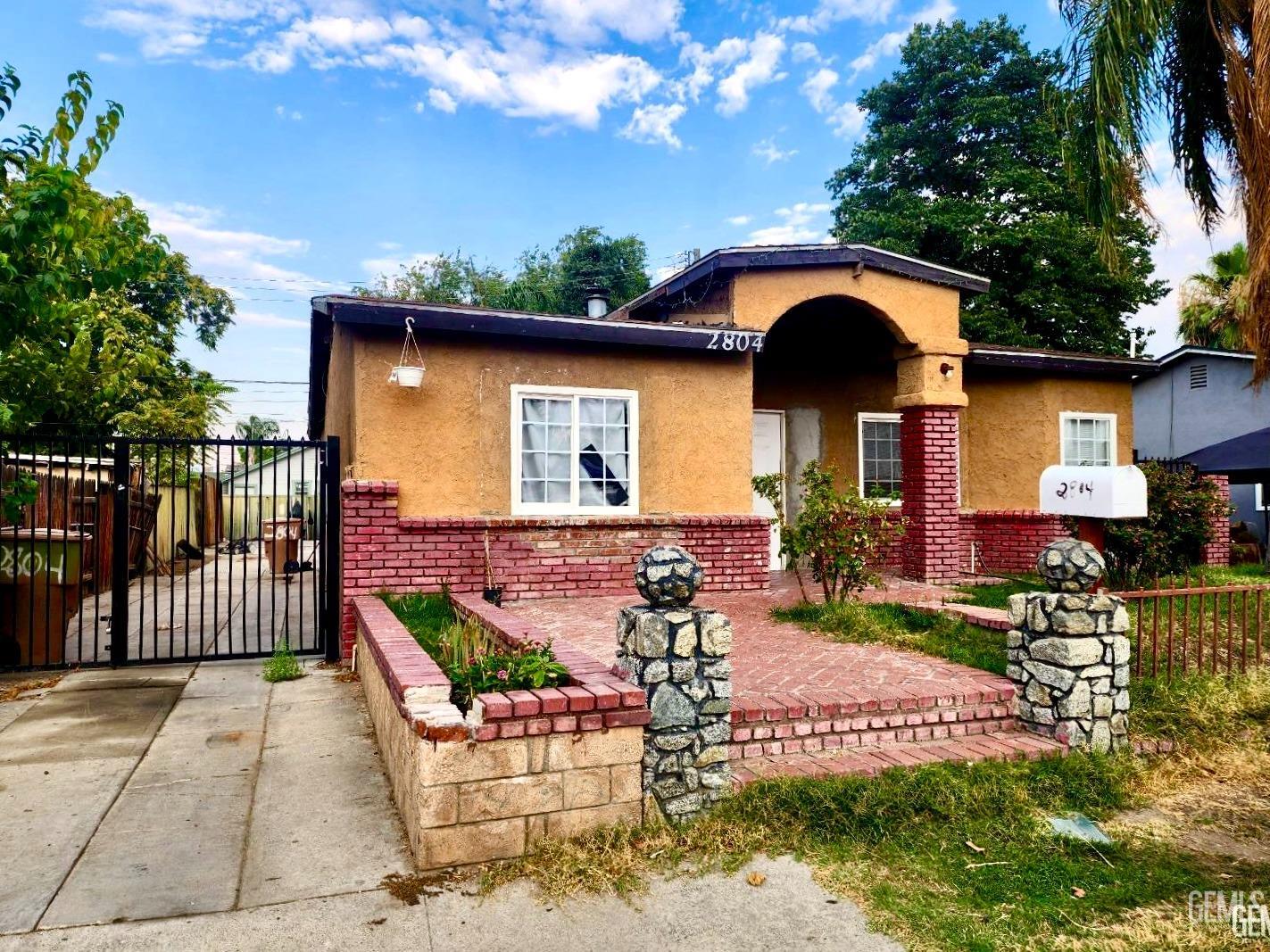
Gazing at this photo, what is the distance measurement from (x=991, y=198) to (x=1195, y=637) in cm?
1817

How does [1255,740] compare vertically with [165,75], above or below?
below

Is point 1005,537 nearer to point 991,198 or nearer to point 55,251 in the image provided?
point 55,251

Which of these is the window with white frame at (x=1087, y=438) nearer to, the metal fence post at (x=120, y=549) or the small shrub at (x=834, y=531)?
the small shrub at (x=834, y=531)

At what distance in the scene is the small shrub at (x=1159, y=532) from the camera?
8641 millimetres

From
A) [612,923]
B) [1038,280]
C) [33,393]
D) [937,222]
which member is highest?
[937,222]

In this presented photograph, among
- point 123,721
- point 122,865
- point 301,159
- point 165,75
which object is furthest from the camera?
point 301,159

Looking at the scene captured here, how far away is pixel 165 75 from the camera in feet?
39.8

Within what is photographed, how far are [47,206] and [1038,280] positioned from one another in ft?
70.3

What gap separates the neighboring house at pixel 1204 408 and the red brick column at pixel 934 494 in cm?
884

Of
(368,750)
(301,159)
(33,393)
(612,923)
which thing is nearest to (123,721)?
(368,750)

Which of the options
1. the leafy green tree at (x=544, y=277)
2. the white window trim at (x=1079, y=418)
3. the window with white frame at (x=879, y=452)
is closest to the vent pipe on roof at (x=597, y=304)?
the window with white frame at (x=879, y=452)

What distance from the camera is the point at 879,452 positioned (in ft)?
39.8

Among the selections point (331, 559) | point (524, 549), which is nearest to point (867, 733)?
point (524, 549)

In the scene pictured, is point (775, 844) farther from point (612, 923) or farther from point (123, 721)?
point (123, 721)
